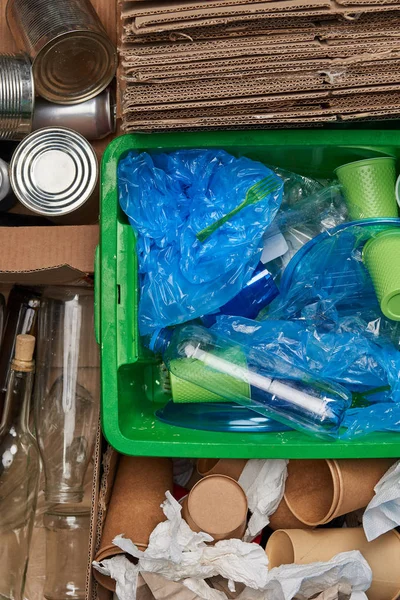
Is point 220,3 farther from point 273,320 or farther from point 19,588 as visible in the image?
point 19,588

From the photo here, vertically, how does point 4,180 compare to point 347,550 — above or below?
above

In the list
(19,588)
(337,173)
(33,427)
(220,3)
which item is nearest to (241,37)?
(220,3)

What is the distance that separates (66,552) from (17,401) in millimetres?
318

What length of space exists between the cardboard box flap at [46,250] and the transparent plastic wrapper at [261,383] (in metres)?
0.21

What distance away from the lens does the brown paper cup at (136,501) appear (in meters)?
1.19

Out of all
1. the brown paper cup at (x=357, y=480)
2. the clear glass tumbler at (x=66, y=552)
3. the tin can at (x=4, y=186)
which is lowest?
the clear glass tumbler at (x=66, y=552)

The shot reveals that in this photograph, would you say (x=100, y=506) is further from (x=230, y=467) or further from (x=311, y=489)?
(x=311, y=489)

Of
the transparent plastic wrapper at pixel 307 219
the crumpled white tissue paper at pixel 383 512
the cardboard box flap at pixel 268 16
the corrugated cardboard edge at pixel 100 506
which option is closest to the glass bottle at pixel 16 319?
the corrugated cardboard edge at pixel 100 506

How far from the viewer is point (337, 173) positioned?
4.06 ft

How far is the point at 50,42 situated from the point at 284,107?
1.47 feet

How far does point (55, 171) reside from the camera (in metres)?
1.25

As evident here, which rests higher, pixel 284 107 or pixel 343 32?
pixel 343 32

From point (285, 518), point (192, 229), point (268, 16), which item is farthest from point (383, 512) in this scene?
point (268, 16)

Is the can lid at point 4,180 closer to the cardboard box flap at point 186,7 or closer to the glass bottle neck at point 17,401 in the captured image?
the glass bottle neck at point 17,401
